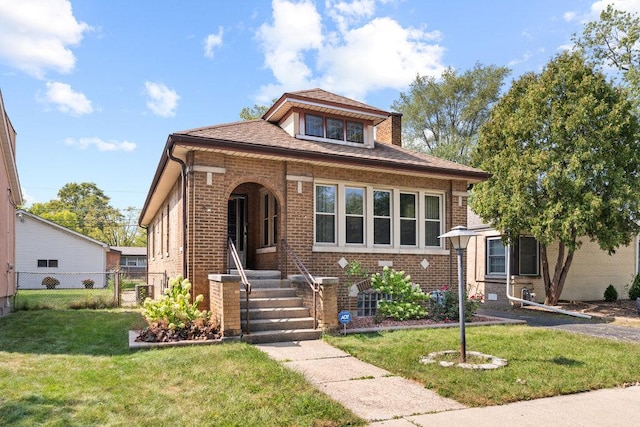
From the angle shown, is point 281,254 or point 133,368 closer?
point 133,368

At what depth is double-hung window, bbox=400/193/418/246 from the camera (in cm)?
1234

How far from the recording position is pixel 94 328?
1004cm

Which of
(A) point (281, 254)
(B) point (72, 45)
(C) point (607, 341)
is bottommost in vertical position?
(C) point (607, 341)

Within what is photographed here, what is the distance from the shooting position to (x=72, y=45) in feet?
42.0

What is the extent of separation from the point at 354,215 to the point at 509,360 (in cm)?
544

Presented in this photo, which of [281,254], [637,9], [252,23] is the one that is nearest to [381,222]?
[281,254]

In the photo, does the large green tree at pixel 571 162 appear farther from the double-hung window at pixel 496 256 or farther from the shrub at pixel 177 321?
the shrub at pixel 177 321

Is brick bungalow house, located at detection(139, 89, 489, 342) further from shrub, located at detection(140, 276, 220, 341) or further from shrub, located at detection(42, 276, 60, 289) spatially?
shrub, located at detection(42, 276, 60, 289)

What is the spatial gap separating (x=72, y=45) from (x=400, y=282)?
1051 cm

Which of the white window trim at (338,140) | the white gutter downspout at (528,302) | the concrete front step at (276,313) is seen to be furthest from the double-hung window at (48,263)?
the white gutter downspout at (528,302)

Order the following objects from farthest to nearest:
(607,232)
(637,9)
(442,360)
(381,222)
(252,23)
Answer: (637,9) < (607,232) < (252,23) < (381,222) < (442,360)

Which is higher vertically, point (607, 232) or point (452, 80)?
point (452, 80)

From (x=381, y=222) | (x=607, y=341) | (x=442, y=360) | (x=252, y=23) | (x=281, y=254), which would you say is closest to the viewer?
(x=442, y=360)

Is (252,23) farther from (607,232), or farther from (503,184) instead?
(607,232)
